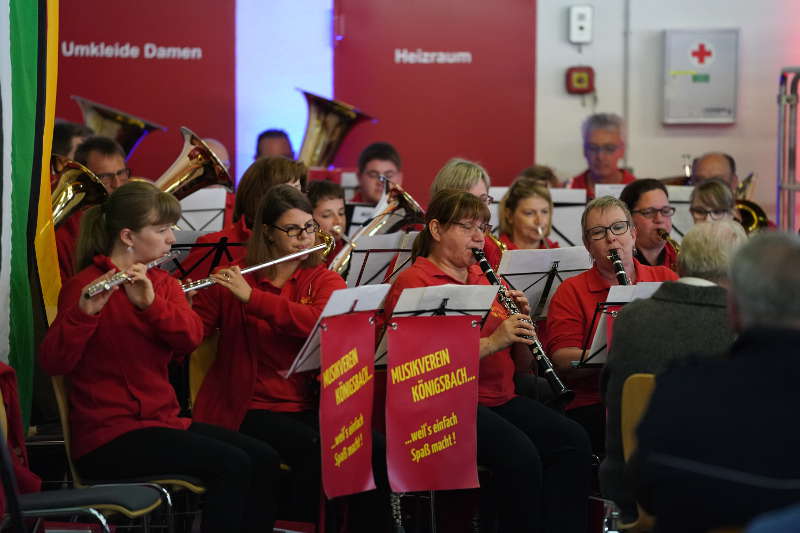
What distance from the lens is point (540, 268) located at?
438cm

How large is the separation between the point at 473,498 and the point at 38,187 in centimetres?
196

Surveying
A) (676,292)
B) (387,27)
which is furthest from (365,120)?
(676,292)

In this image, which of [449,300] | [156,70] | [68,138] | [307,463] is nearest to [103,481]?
[307,463]

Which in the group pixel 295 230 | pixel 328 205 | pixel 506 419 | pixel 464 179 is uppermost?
pixel 464 179

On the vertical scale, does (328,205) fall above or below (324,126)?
below

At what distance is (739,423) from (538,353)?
78.2 inches

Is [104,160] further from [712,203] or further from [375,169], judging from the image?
[712,203]

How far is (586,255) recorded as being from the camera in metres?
4.48

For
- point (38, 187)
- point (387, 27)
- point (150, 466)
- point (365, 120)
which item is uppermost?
point (387, 27)

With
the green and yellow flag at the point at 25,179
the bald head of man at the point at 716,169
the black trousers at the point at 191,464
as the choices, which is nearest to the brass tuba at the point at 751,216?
the bald head of man at the point at 716,169

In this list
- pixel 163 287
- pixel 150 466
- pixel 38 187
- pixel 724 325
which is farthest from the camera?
pixel 38 187

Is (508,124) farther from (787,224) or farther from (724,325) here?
(724,325)

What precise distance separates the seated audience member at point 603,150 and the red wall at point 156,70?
8.45ft

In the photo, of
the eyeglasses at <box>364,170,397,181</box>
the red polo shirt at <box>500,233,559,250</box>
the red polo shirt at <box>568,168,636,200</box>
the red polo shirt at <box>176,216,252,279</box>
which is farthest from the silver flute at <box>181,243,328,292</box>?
the red polo shirt at <box>568,168,636,200</box>
